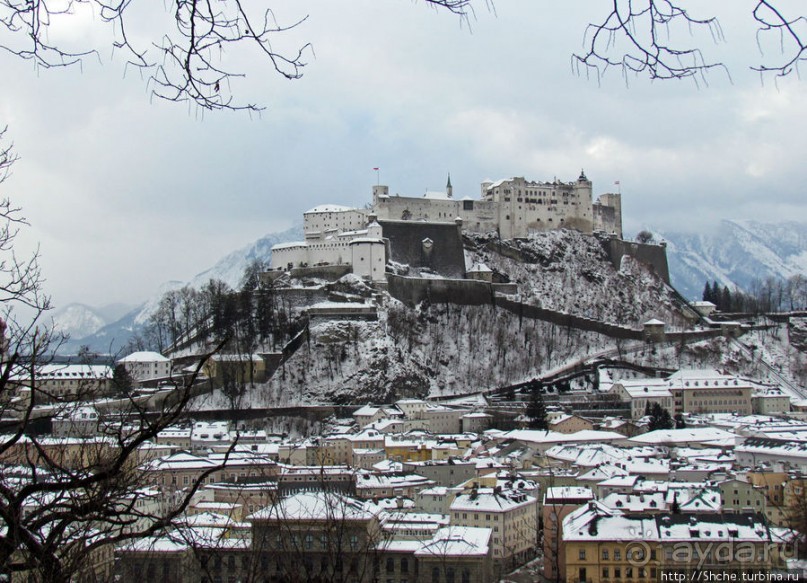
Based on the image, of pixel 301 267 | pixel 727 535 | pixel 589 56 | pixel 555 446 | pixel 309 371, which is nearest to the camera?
pixel 589 56

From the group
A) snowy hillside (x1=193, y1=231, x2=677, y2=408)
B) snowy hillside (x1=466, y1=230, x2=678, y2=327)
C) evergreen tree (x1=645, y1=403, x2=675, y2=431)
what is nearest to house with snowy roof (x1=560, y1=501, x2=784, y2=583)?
evergreen tree (x1=645, y1=403, x2=675, y2=431)

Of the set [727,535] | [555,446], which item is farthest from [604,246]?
→ [727,535]

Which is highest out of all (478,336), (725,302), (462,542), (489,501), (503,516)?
(725,302)

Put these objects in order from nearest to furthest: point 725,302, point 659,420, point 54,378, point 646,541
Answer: point 54,378
point 646,541
point 659,420
point 725,302

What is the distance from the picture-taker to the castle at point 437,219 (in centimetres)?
6888

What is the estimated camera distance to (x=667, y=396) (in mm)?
62406

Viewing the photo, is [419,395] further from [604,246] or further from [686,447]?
[604,246]

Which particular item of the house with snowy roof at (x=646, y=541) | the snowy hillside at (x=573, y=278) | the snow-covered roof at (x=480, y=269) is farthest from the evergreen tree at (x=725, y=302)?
the house with snowy roof at (x=646, y=541)

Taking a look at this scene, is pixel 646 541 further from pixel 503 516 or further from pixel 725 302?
pixel 725 302

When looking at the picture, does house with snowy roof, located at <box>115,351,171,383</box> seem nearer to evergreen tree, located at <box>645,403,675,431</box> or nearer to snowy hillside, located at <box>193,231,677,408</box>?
snowy hillside, located at <box>193,231,677,408</box>

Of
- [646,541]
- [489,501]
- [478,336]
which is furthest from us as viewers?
[478,336]

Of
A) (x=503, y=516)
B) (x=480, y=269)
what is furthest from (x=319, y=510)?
(x=480, y=269)

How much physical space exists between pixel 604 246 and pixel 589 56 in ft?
252

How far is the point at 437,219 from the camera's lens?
75.6 metres
